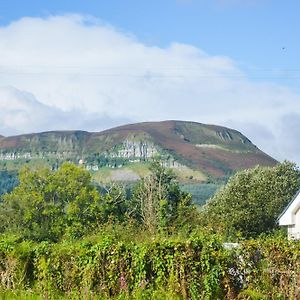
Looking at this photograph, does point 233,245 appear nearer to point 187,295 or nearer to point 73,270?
point 187,295

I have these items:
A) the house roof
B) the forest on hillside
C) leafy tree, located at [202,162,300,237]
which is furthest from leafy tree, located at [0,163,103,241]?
the forest on hillside

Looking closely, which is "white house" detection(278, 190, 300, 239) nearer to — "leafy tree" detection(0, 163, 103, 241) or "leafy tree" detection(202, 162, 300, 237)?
"leafy tree" detection(202, 162, 300, 237)

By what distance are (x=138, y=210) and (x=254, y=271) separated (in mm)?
47201

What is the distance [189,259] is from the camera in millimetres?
12219

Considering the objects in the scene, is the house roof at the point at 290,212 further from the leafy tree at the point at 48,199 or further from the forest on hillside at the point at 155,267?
the leafy tree at the point at 48,199

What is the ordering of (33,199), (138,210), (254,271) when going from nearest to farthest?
(254,271), (138,210), (33,199)

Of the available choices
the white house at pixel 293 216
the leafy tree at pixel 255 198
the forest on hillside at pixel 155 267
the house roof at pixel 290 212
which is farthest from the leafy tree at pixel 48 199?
the forest on hillside at pixel 155 267

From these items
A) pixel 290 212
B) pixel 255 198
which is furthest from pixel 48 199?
pixel 290 212

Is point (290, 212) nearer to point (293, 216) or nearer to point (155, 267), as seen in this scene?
point (293, 216)

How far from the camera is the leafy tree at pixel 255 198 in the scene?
55.6 meters

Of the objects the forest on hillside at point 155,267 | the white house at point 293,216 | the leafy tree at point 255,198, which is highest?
the leafy tree at point 255,198

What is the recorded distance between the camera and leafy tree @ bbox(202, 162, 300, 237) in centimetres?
5556

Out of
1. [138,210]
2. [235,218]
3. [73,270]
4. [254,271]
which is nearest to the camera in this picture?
[254,271]

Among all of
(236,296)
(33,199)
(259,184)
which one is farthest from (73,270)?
(33,199)
